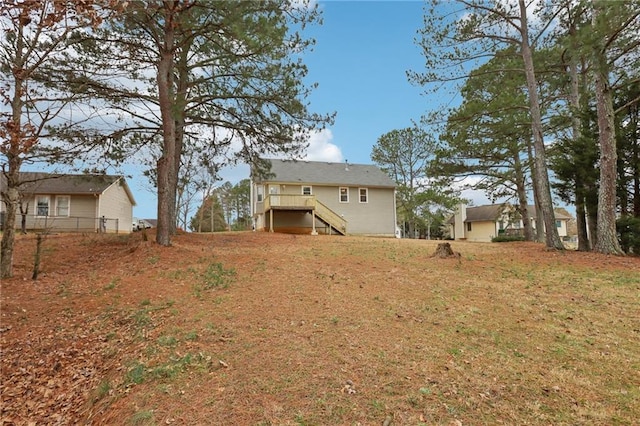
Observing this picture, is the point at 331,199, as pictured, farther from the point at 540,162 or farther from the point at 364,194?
the point at 540,162

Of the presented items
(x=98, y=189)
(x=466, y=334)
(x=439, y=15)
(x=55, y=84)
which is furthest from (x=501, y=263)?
(x=98, y=189)

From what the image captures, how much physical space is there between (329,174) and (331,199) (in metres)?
1.97

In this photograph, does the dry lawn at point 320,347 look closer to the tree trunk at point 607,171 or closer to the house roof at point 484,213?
the tree trunk at point 607,171

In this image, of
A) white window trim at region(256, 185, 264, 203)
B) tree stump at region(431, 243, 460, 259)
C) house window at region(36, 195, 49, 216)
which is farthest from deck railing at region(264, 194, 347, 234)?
house window at region(36, 195, 49, 216)

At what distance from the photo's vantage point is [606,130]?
990 centimetres

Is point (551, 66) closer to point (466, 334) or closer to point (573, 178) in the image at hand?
point (573, 178)

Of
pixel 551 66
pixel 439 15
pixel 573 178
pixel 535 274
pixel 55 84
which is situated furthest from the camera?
pixel 551 66

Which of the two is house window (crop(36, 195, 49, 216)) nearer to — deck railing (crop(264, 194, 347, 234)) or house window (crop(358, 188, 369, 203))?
deck railing (crop(264, 194, 347, 234))

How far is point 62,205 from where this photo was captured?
21.6m

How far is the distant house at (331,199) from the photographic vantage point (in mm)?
21312

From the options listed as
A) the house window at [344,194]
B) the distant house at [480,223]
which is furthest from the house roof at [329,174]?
the distant house at [480,223]

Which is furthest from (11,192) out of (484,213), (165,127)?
(484,213)

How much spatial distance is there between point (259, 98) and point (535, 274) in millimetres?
9012

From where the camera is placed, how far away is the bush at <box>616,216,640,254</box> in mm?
10164
